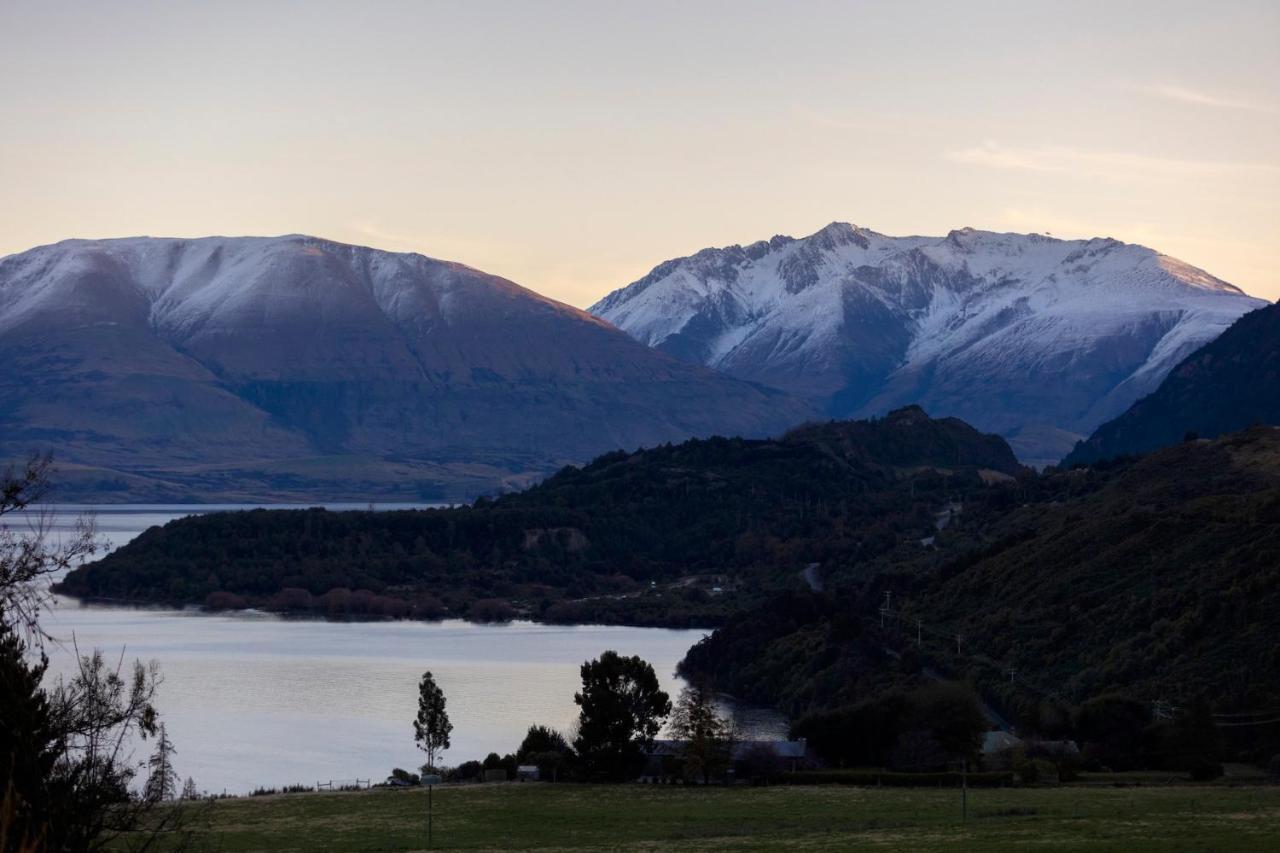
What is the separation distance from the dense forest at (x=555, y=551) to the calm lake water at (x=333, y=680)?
9.42 m

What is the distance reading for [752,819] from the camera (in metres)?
41.8

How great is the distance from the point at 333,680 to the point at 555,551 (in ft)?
244

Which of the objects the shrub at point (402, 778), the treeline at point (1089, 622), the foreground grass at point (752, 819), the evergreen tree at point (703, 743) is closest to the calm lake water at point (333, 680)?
the shrub at point (402, 778)

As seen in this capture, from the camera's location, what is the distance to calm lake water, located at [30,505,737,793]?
2717 inches

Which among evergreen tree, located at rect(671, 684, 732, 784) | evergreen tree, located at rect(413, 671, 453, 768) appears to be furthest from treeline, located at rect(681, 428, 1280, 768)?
evergreen tree, located at rect(413, 671, 453, 768)

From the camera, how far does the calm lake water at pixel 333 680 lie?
6900 centimetres

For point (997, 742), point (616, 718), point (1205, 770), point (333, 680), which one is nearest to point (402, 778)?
point (616, 718)

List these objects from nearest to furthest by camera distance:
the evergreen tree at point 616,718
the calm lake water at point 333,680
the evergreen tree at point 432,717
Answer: the evergreen tree at point 616,718
the evergreen tree at point 432,717
the calm lake water at point 333,680

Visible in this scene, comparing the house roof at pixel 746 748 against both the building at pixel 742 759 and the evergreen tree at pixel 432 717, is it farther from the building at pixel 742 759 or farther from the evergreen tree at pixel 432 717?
the evergreen tree at pixel 432 717

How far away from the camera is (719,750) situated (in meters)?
56.5

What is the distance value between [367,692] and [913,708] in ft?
122

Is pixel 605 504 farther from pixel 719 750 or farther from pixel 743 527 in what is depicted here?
pixel 719 750

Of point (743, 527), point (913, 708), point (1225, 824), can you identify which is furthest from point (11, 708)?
point (743, 527)

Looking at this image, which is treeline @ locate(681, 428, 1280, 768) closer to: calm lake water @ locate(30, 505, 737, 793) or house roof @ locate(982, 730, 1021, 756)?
house roof @ locate(982, 730, 1021, 756)
